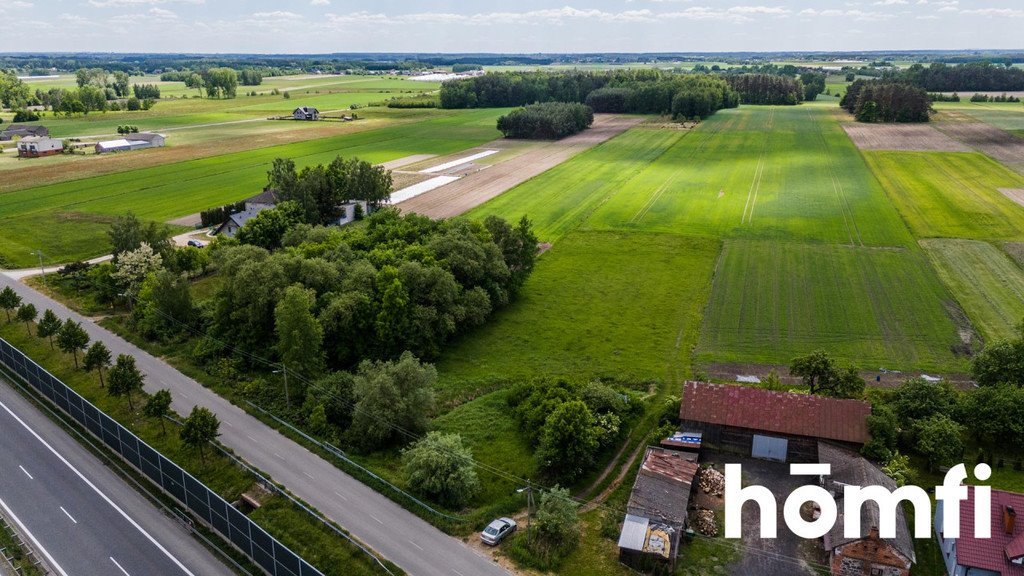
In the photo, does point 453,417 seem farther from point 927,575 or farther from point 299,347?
point 927,575

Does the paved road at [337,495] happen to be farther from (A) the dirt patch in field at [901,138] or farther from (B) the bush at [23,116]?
(B) the bush at [23,116]

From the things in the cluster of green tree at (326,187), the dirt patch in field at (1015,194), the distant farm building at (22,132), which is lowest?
the dirt patch in field at (1015,194)

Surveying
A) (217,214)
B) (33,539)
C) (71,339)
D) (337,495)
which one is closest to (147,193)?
(217,214)

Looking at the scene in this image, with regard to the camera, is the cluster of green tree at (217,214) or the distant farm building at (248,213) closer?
the distant farm building at (248,213)

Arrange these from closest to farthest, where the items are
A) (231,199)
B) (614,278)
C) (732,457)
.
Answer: (732,457) < (614,278) < (231,199)

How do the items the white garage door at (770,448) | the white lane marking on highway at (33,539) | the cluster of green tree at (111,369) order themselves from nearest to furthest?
the white lane marking on highway at (33,539) < the cluster of green tree at (111,369) < the white garage door at (770,448)

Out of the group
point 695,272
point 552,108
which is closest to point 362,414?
point 695,272

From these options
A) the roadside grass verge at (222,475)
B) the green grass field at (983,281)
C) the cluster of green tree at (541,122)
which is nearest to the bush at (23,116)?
the cluster of green tree at (541,122)
